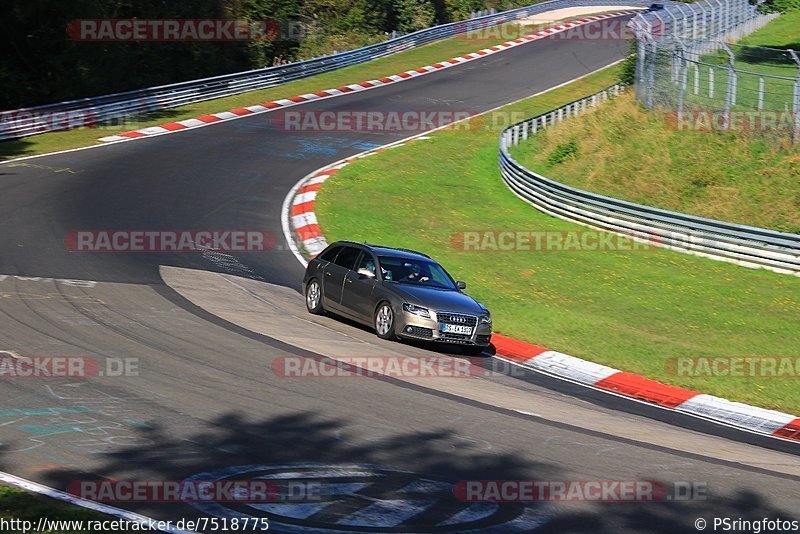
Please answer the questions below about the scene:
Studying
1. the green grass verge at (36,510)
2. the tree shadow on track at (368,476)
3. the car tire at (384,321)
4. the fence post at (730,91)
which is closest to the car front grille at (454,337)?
the car tire at (384,321)

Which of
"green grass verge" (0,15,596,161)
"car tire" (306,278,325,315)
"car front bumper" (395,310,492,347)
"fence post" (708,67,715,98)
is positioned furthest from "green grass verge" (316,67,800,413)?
"green grass verge" (0,15,596,161)

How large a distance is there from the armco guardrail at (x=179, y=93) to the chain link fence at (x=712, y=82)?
15.7m

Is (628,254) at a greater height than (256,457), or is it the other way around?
(256,457)

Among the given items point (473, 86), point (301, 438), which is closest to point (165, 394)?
point (301, 438)

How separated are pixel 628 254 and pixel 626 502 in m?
15.6

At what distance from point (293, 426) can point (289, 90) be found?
34.8m

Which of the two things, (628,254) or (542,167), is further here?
(542,167)

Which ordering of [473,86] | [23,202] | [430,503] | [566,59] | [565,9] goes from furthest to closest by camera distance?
[565,9]
[566,59]
[473,86]
[23,202]
[430,503]

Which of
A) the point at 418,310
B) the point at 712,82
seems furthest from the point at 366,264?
the point at 712,82

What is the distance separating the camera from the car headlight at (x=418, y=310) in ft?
49.0

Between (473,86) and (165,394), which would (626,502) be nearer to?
(165,394)

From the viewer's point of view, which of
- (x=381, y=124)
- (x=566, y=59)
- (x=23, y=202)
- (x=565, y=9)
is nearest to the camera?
(x=23, y=202)

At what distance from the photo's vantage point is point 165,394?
1036 centimetres

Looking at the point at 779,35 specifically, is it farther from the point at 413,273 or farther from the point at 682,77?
the point at 413,273
